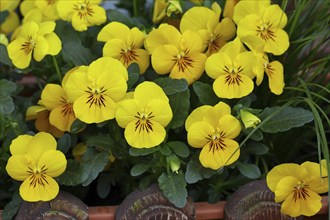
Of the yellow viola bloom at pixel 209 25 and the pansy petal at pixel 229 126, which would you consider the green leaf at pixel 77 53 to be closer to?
the yellow viola bloom at pixel 209 25

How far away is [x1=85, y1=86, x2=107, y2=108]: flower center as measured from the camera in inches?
52.1

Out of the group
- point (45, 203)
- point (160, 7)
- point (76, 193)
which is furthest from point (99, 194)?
point (160, 7)

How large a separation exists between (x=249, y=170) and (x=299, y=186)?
0.37 feet

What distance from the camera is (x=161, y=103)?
1.31 m

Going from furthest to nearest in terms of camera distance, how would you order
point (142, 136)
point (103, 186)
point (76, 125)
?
1. point (103, 186)
2. point (76, 125)
3. point (142, 136)

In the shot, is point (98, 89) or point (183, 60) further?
point (183, 60)

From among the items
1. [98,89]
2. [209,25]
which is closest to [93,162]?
[98,89]

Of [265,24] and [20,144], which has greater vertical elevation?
[265,24]

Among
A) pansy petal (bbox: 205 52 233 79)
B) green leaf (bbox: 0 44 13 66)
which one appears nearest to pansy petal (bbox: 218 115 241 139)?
pansy petal (bbox: 205 52 233 79)

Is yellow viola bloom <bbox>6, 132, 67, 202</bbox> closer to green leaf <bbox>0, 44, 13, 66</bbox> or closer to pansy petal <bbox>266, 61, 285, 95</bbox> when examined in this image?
green leaf <bbox>0, 44, 13, 66</bbox>

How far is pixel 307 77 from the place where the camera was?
164 centimetres

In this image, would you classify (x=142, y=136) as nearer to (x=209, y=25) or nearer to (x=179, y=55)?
(x=179, y=55)

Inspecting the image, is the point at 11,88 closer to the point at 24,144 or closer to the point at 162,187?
the point at 24,144

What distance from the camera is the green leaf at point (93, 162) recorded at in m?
1.37
